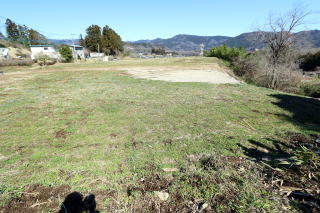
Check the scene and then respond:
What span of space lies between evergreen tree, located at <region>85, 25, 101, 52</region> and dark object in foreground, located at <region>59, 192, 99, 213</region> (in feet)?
162

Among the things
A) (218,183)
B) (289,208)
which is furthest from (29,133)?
(289,208)

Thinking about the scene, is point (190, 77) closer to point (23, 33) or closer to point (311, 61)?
point (311, 61)

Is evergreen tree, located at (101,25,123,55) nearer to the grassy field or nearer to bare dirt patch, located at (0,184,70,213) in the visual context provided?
the grassy field

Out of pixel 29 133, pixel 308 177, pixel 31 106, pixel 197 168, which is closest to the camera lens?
pixel 308 177

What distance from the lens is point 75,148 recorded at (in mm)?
2660

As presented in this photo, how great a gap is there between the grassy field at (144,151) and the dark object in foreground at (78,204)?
0.21ft

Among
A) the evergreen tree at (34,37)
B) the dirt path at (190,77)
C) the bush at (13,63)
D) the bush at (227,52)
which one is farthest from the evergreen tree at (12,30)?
the bush at (227,52)

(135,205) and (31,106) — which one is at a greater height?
(31,106)

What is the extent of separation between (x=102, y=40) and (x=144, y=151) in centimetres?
5075

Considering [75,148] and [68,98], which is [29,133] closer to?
[75,148]

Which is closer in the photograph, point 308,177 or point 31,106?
point 308,177

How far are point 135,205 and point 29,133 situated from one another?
2.97m

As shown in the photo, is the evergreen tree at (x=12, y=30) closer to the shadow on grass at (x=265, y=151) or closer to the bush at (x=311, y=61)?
the shadow on grass at (x=265, y=151)

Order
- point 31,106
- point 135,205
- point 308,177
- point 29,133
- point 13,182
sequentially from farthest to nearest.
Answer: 1. point 31,106
2. point 29,133
3. point 13,182
4. point 308,177
5. point 135,205
